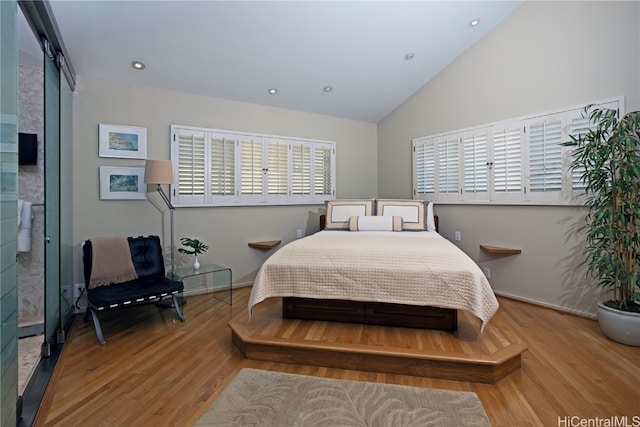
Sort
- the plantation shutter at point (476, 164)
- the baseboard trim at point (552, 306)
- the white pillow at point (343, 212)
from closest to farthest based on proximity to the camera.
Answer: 1. the baseboard trim at point (552, 306)
2. the plantation shutter at point (476, 164)
3. the white pillow at point (343, 212)

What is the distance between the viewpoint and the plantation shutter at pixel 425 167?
178 inches

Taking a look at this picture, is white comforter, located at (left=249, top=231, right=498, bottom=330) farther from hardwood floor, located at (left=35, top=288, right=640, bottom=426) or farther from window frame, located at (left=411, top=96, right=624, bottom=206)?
window frame, located at (left=411, top=96, right=624, bottom=206)

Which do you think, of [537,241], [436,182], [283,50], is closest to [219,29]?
[283,50]

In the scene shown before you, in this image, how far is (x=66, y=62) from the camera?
2.83 metres

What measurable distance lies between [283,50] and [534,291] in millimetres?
3851

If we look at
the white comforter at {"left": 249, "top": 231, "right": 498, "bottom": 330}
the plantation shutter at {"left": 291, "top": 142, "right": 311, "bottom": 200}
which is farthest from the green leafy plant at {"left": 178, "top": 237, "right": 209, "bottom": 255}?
the plantation shutter at {"left": 291, "top": 142, "right": 311, "bottom": 200}

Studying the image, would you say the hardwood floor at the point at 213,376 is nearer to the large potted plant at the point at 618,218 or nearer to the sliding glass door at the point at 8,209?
the large potted plant at the point at 618,218

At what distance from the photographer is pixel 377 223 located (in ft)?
12.8

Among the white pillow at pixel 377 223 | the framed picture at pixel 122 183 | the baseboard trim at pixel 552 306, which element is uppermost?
the framed picture at pixel 122 183

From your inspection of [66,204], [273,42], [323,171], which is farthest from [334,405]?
[323,171]

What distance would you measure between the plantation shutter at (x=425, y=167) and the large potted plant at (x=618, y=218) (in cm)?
184

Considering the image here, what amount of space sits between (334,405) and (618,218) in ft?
8.90

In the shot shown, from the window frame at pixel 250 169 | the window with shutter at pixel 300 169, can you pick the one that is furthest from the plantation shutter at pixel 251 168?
the window with shutter at pixel 300 169
